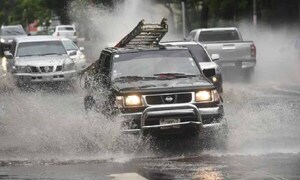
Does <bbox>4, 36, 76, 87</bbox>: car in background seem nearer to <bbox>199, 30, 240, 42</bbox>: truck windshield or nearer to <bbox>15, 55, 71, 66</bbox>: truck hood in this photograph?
<bbox>15, 55, 71, 66</bbox>: truck hood

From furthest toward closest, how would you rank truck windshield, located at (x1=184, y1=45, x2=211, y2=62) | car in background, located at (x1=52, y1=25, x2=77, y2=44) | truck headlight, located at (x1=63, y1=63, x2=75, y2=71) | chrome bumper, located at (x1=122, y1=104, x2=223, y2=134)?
car in background, located at (x1=52, y1=25, x2=77, y2=44)
truck headlight, located at (x1=63, y1=63, x2=75, y2=71)
truck windshield, located at (x1=184, y1=45, x2=211, y2=62)
chrome bumper, located at (x1=122, y1=104, x2=223, y2=134)

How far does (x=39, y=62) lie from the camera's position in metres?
21.9

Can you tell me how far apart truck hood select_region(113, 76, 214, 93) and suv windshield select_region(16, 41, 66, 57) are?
11.5 meters

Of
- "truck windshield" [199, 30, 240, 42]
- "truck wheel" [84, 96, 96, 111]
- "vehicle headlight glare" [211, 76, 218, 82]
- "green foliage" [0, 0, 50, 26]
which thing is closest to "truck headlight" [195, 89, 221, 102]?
"truck wheel" [84, 96, 96, 111]

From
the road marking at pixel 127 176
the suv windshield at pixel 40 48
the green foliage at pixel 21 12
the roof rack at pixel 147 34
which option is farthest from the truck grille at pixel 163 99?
the green foliage at pixel 21 12

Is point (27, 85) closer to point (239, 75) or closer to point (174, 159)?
point (239, 75)

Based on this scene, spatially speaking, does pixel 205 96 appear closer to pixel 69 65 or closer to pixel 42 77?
pixel 42 77

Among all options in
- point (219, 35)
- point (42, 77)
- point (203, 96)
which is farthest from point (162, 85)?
point (219, 35)

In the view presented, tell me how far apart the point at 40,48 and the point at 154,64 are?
37.1ft

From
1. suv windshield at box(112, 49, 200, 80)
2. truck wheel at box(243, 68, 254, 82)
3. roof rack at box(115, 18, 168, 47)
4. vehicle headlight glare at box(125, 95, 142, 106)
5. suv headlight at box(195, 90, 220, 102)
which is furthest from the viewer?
truck wheel at box(243, 68, 254, 82)

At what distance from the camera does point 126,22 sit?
168 ft

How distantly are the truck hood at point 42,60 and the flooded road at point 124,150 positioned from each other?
6272 mm

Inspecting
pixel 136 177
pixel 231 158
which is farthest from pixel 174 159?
pixel 136 177

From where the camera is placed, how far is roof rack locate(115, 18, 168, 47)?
14102 mm
